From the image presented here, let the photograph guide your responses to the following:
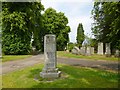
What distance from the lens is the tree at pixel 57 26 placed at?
6178 centimetres

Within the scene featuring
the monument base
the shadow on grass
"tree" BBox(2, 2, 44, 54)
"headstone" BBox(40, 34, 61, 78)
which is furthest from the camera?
"tree" BBox(2, 2, 44, 54)

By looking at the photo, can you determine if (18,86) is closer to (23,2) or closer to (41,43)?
(23,2)

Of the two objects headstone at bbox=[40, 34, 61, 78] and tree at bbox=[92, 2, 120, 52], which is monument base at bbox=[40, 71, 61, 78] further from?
tree at bbox=[92, 2, 120, 52]

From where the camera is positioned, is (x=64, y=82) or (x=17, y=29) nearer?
(x=64, y=82)

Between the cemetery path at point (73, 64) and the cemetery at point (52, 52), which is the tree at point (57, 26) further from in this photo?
the cemetery path at point (73, 64)

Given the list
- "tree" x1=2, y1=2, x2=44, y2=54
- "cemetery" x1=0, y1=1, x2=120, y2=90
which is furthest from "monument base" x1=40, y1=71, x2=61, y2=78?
"tree" x1=2, y1=2, x2=44, y2=54

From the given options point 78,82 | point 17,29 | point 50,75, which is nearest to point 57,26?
point 17,29

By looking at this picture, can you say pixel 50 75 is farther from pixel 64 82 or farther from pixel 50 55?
pixel 64 82

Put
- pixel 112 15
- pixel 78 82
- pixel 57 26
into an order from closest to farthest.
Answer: pixel 78 82 < pixel 112 15 < pixel 57 26

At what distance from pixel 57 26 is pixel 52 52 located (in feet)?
165

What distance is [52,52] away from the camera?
13547 mm

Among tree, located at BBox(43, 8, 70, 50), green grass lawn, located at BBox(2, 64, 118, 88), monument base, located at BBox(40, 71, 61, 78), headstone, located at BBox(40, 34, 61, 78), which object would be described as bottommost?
green grass lawn, located at BBox(2, 64, 118, 88)

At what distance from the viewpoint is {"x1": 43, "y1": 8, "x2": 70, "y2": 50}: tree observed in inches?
2432

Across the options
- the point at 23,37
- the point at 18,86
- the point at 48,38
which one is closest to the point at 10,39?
the point at 23,37
